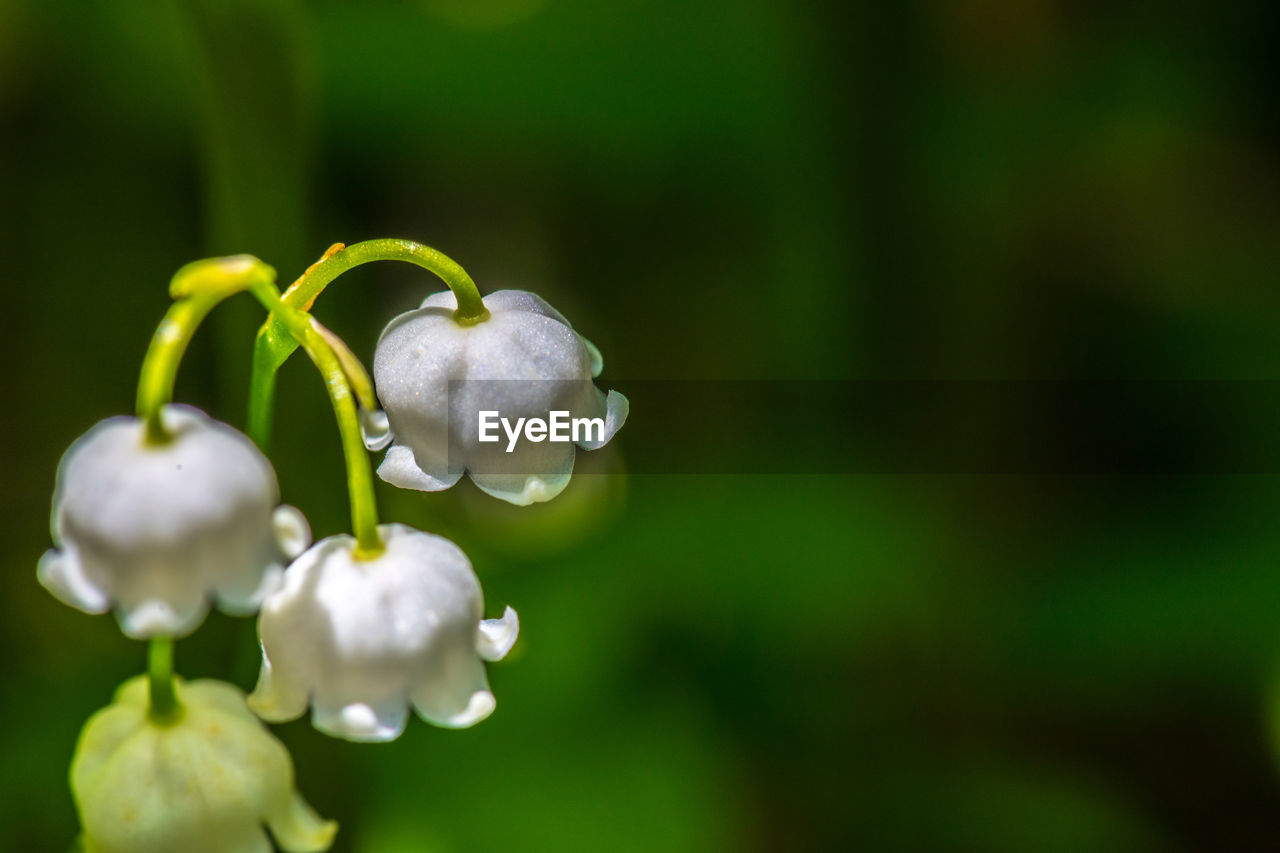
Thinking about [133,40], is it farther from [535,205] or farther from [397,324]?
[397,324]

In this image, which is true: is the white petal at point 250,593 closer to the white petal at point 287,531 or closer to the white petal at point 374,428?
the white petal at point 287,531

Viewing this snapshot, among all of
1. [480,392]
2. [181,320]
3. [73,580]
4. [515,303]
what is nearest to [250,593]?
[73,580]

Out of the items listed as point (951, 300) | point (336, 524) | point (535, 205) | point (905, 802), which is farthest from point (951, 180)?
point (336, 524)

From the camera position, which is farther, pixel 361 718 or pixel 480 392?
pixel 480 392

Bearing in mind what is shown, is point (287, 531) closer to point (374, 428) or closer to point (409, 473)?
point (374, 428)

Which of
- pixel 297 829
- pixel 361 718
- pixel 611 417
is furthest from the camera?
pixel 611 417

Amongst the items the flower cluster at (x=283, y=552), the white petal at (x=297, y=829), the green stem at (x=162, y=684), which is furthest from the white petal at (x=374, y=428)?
the white petal at (x=297, y=829)
